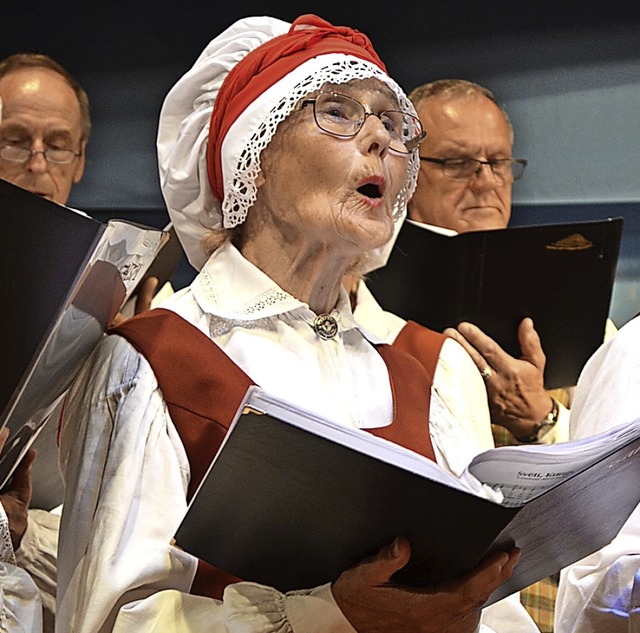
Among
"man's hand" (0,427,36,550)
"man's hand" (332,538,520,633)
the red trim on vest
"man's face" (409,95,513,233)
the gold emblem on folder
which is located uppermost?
"man's face" (409,95,513,233)

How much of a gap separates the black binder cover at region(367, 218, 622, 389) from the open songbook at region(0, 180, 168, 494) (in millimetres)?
1290

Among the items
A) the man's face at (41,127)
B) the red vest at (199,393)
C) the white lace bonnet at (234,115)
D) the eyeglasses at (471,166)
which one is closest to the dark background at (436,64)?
the eyeglasses at (471,166)

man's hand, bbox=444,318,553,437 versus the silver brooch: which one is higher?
man's hand, bbox=444,318,553,437

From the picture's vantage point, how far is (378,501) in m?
1.82

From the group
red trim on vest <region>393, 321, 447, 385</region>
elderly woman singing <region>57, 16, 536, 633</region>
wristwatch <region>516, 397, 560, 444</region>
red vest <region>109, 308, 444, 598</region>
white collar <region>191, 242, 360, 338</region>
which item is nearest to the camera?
elderly woman singing <region>57, 16, 536, 633</region>

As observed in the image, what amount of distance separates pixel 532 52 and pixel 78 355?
2.36 metres

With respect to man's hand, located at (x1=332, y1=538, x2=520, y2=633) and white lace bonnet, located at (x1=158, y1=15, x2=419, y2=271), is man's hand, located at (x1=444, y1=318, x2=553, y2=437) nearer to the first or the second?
white lace bonnet, located at (x1=158, y1=15, x2=419, y2=271)

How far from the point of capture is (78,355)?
2.20 meters

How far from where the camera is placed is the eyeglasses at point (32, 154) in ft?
11.1

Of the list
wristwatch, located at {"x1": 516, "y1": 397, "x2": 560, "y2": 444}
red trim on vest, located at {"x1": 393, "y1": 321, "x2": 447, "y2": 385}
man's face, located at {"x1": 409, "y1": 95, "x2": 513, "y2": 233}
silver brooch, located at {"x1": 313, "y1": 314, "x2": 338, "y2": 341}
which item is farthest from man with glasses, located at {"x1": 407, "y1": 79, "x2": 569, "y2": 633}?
silver brooch, located at {"x1": 313, "y1": 314, "x2": 338, "y2": 341}

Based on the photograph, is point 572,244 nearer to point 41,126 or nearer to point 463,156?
point 463,156

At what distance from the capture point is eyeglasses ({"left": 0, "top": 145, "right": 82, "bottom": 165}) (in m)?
3.38

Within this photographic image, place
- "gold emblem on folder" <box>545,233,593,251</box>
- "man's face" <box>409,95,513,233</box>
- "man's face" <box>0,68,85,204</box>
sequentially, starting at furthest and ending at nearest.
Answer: "man's face" <box>409,95,513,233</box>
"man's face" <box>0,68,85,204</box>
"gold emblem on folder" <box>545,233,593,251</box>

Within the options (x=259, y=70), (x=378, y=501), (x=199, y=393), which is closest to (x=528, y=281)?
(x=259, y=70)
